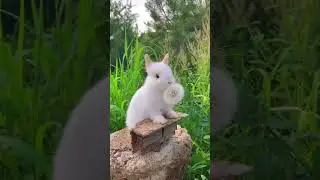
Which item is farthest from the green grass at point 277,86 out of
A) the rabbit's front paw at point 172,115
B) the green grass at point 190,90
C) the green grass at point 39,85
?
the green grass at point 39,85

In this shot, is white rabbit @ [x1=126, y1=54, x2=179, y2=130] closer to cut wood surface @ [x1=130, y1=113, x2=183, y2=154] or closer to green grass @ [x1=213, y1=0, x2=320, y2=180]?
cut wood surface @ [x1=130, y1=113, x2=183, y2=154]

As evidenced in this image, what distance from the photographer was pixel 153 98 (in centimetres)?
180

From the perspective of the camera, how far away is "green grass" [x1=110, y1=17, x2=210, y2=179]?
183cm

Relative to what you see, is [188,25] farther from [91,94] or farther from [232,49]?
[91,94]

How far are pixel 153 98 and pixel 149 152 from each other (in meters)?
0.19

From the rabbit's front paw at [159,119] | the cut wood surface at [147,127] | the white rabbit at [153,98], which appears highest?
the white rabbit at [153,98]

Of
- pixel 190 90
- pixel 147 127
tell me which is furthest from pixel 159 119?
pixel 190 90

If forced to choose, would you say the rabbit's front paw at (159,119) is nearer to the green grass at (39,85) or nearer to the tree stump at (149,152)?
the tree stump at (149,152)

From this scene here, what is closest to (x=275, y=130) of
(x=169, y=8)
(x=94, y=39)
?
(x=169, y=8)

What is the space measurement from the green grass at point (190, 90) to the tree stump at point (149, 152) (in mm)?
40

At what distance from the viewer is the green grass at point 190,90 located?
1.83 metres

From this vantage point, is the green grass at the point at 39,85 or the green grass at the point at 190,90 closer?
the green grass at the point at 39,85

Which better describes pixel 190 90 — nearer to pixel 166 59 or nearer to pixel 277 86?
pixel 166 59

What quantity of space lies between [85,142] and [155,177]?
0.92 ft
